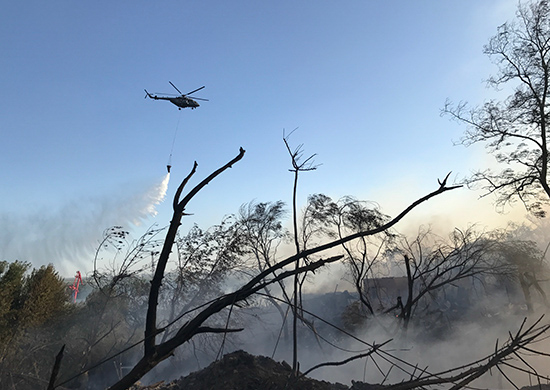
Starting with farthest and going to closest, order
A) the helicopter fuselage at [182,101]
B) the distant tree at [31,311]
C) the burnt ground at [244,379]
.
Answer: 1. the helicopter fuselage at [182,101]
2. the distant tree at [31,311]
3. the burnt ground at [244,379]

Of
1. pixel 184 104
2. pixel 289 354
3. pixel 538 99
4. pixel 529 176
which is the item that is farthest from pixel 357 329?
pixel 184 104

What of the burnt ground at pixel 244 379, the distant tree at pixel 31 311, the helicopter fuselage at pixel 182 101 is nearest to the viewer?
the burnt ground at pixel 244 379

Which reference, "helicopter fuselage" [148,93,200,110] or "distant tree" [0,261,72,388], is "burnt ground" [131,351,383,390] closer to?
"distant tree" [0,261,72,388]

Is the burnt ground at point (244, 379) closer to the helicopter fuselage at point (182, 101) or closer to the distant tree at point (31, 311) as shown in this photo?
the distant tree at point (31, 311)

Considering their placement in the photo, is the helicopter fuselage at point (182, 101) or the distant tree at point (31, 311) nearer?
the distant tree at point (31, 311)

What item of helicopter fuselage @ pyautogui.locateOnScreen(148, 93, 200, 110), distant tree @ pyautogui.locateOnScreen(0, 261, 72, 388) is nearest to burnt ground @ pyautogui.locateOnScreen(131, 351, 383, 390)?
distant tree @ pyautogui.locateOnScreen(0, 261, 72, 388)

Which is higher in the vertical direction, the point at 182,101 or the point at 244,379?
the point at 182,101

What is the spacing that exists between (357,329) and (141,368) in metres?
19.2

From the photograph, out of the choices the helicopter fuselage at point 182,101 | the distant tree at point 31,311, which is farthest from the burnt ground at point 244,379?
the helicopter fuselage at point 182,101

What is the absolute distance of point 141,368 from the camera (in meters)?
1.31

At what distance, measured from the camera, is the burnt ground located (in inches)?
284

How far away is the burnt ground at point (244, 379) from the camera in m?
7.21

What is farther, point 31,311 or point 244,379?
point 31,311

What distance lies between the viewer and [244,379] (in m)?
7.43
